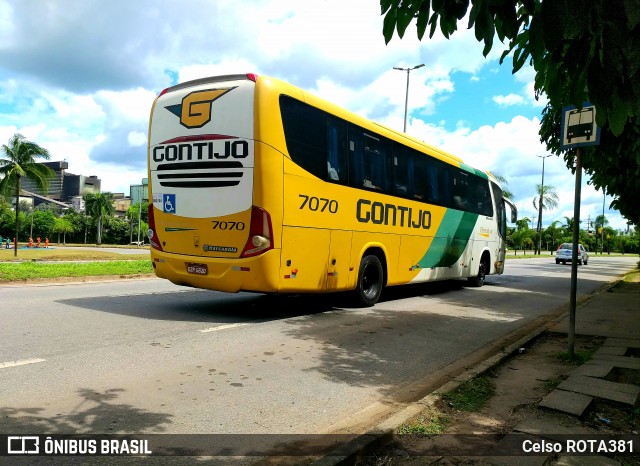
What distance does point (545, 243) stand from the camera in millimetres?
99875

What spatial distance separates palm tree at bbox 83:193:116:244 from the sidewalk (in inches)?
3241

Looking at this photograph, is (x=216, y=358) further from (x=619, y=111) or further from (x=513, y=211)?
(x=513, y=211)

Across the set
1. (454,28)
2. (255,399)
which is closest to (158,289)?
(255,399)

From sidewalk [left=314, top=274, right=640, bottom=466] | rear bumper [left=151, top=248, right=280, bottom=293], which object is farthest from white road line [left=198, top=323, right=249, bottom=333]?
sidewalk [left=314, top=274, right=640, bottom=466]

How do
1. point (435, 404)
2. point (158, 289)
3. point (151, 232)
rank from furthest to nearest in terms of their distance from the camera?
1. point (158, 289)
2. point (151, 232)
3. point (435, 404)

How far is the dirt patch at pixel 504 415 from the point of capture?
3295 millimetres

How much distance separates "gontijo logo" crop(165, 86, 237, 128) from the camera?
7.54 metres

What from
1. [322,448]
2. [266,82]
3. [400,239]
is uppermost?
[266,82]

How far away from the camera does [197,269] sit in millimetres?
7609

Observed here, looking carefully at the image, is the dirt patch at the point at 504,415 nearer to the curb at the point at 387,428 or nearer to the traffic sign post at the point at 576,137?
the curb at the point at 387,428

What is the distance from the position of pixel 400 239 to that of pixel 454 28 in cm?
795

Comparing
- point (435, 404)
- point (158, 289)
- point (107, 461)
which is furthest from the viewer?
point (158, 289)

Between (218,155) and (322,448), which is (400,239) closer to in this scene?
(218,155)

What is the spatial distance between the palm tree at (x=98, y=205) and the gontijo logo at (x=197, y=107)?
7775 centimetres
